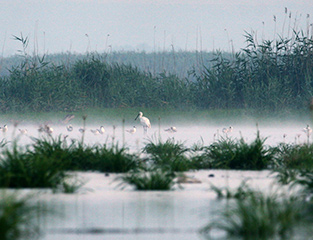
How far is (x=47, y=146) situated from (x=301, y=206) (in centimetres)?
412

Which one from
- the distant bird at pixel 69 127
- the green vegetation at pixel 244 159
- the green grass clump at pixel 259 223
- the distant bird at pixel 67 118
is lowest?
the green grass clump at pixel 259 223

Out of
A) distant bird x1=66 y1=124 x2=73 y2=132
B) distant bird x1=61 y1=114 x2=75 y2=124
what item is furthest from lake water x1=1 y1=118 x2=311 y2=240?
distant bird x1=61 y1=114 x2=75 y2=124

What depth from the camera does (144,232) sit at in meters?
4.89

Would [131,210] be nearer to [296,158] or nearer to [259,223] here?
[259,223]

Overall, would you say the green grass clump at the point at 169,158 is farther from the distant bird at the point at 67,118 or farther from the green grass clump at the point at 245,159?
the distant bird at the point at 67,118

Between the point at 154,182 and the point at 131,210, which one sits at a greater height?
the point at 154,182

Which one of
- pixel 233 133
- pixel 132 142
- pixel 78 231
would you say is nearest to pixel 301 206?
pixel 78 231

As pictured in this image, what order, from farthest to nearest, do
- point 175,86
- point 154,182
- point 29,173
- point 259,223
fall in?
point 175,86 < point 154,182 < point 29,173 < point 259,223

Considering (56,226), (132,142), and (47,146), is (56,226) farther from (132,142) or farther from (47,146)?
(132,142)

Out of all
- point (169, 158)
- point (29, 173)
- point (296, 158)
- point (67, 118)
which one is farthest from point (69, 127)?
point (29, 173)

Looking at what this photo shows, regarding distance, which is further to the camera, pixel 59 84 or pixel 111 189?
pixel 59 84

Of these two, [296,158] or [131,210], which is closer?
[131,210]

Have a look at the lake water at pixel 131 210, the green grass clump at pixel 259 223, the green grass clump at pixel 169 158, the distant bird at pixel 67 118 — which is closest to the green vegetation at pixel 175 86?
the distant bird at pixel 67 118

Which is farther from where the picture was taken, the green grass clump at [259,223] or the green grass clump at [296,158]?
the green grass clump at [296,158]
